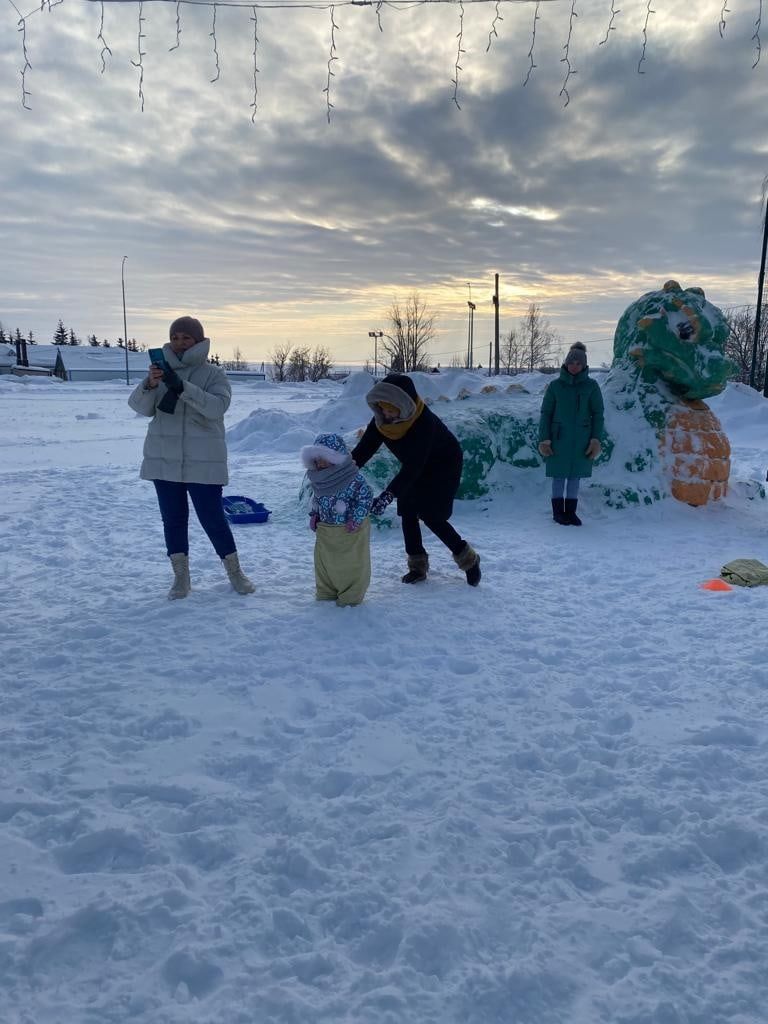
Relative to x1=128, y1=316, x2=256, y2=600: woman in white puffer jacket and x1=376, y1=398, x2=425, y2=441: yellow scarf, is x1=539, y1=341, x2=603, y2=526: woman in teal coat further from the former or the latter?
x1=128, y1=316, x2=256, y2=600: woman in white puffer jacket

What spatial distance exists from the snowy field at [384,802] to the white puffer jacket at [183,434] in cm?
85

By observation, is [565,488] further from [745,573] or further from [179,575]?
[179,575]

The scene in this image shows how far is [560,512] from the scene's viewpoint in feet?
22.2

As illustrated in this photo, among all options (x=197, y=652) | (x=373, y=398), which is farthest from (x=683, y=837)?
(x=373, y=398)

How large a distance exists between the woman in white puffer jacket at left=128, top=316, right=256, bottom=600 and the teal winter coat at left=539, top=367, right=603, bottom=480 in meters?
3.32

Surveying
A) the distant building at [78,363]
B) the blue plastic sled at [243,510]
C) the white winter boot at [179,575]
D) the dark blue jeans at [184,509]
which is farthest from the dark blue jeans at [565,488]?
the distant building at [78,363]

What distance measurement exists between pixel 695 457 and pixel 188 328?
5141 millimetres

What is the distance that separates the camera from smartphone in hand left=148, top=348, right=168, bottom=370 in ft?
13.9

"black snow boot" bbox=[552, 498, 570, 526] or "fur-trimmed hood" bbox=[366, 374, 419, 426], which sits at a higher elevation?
"fur-trimmed hood" bbox=[366, 374, 419, 426]

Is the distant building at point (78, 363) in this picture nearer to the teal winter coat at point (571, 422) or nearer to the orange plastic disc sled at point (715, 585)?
the teal winter coat at point (571, 422)

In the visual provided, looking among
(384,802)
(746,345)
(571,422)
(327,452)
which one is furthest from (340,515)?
(746,345)

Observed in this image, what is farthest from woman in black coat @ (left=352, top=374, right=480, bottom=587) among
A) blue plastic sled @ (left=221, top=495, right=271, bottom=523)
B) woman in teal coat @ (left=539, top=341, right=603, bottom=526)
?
blue plastic sled @ (left=221, top=495, right=271, bottom=523)

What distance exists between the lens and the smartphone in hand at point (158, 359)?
4246 millimetres

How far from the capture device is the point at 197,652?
374cm
